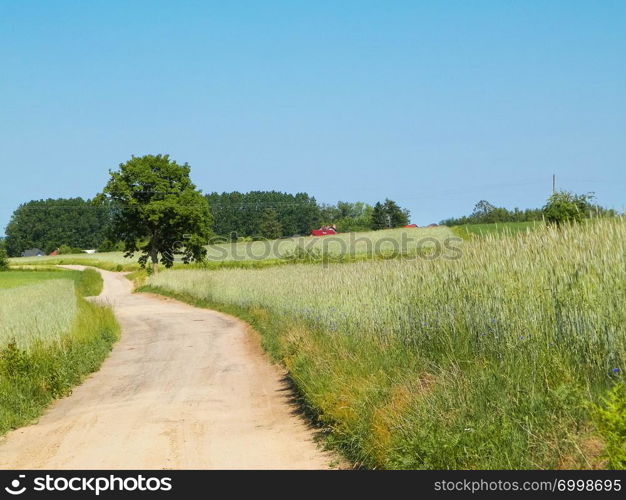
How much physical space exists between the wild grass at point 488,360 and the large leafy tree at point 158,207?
60.3m

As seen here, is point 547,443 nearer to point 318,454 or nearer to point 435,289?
point 318,454

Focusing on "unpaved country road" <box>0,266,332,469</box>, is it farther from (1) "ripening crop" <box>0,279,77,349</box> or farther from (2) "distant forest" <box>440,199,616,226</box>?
(2) "distant forest" <box>440,199,616,226</box>

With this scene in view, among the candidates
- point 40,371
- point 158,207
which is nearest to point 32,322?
point 40,371

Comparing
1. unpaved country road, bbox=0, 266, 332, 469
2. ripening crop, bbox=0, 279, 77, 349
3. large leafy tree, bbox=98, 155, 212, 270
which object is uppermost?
large leafy tree, bbox=98, 155, 212, 270

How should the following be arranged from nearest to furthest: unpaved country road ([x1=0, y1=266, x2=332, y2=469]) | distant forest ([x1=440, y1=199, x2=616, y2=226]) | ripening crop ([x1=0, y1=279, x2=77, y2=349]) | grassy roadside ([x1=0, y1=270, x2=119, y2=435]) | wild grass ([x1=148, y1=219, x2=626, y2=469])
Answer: wild grass ([x1=148, y1=219, x2=626, y2=469]) < unpaved country road ([x1=0, y1=266, x2=332, y2=469]) < grassy roadside ([x1=0, y1=270, x2=119, y2=435]) < ripening crop ([x1=0, y1=279, x2=77, y2=349]) < distant forest ([x1=440, y1=199, x2=616, y2=226])

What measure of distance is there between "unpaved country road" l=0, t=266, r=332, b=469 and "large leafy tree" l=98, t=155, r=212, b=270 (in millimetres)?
51124

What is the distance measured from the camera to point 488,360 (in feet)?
A: 29.4

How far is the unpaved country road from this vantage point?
9.55 m

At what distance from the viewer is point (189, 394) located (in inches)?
585

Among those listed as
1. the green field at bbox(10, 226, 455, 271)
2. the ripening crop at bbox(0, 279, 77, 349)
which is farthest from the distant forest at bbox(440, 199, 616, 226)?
the ripening crop at bbox(0, 279, 77, 349)

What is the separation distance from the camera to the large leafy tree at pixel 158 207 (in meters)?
72.9

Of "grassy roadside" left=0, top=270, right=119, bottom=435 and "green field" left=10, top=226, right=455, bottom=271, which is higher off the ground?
"green field" left=10, top=226, right=455, bottom=271
